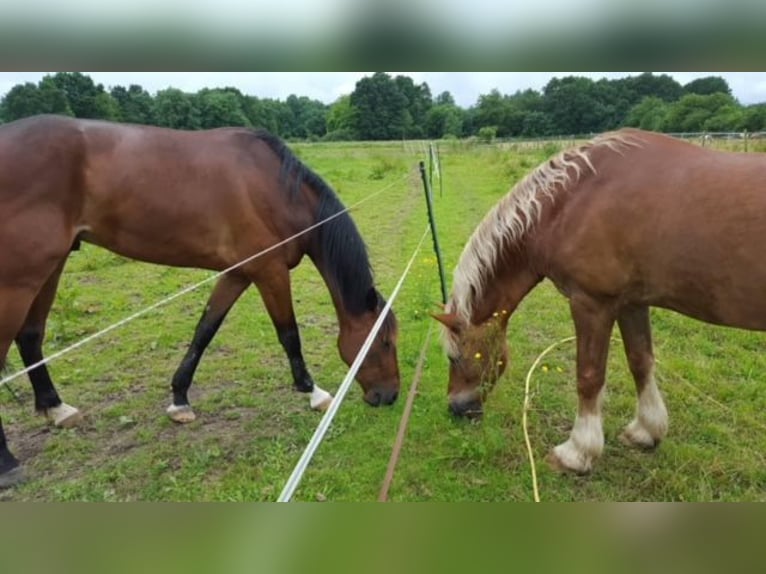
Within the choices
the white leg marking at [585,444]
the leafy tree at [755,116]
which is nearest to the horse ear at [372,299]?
the white leg marking at [585,444]

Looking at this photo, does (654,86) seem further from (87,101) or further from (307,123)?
(307,123)

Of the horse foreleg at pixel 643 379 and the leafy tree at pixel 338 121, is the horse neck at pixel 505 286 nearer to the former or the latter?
the horse foreleg at pixel 643 379

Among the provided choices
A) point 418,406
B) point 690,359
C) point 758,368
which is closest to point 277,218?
point 418,406

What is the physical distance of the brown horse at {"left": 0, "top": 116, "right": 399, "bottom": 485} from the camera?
299 cm

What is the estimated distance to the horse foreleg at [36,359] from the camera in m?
3.53

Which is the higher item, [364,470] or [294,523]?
[294,523]

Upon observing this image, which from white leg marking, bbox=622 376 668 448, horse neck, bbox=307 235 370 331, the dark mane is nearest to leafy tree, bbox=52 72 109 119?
the dark mane

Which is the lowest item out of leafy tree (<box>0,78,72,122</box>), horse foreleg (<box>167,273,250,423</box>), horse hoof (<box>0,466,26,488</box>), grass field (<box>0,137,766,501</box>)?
grass field (<box>0,137,766,501</box>)

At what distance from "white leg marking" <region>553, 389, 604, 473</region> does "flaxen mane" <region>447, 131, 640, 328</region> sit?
831 millimetres

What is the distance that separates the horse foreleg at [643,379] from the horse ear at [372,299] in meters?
1.51

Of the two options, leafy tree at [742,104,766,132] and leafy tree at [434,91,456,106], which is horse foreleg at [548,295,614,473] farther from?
leafy tree at [742,104,766,132]

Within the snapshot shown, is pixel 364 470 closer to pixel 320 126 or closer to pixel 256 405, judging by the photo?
pixel 256 405

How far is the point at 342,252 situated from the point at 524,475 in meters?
1.79
